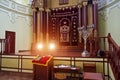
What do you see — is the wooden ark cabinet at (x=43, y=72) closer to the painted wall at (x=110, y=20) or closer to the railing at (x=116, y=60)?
the railing at (x=116, y=60)

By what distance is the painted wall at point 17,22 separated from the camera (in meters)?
7.14

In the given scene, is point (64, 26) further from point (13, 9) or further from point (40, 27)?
point (13, 9)

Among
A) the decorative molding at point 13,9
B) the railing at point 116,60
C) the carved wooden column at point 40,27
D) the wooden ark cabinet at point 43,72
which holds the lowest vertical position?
the wooden ark cabinet at point 43,72

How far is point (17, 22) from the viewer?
324 inches

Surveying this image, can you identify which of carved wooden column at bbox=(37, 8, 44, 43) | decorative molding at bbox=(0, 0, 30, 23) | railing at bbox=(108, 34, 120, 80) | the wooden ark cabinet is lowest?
the wooden ark cabinet

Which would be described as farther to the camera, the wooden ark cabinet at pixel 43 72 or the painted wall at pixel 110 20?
the painted wall at pixel 110 20

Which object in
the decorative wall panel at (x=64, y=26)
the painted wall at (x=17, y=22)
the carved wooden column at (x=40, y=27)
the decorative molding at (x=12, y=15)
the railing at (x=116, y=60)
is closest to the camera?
the railing at (x=116, y=60)

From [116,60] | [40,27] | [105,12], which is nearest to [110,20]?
[105,12]

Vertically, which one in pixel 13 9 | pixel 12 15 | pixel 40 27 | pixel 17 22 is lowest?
pixel 40 27

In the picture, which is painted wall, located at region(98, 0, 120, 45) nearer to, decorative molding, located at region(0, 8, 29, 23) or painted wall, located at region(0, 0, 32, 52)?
painted wall, located at region(0, 0, 32, 52)

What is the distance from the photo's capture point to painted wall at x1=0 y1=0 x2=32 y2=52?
7137 millimetres

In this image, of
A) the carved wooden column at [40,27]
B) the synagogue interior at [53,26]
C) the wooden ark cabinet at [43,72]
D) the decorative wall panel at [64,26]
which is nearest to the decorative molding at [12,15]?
the synagogue interior at [53,26]

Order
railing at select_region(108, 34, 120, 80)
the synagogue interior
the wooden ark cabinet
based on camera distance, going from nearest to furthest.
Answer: railing at select_region(108, 34, 120, 80) < the wooden ark cabinet < the synagogue interior

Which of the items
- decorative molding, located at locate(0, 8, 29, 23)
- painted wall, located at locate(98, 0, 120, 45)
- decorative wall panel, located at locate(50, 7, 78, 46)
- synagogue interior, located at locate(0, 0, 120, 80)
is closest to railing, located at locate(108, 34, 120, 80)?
synagogue interior, located at locate(0, 0, 120, 80)
